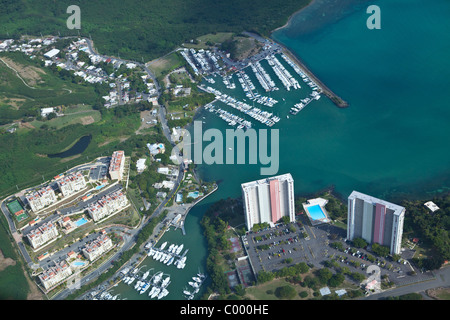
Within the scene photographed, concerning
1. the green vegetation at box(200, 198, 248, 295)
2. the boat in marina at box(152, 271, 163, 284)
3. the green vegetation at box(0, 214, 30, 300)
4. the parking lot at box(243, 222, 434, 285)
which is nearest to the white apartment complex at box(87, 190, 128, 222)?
the green vegetation at box(0, 214, 30, 300)

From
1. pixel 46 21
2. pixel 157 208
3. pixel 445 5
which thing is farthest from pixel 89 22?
pixel 445 5

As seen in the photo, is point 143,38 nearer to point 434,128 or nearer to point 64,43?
point 64,43

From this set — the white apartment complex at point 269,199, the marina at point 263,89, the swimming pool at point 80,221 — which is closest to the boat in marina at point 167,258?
the white apartment complex at point 269,199

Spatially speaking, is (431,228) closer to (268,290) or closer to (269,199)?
(269,199)

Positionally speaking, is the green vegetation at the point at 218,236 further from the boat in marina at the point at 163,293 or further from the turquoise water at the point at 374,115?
the boat in marina at the point at 163,293

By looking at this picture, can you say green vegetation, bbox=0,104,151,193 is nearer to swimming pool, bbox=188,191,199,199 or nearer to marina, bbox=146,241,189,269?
swimming pool, bbox=188,191,199,199
